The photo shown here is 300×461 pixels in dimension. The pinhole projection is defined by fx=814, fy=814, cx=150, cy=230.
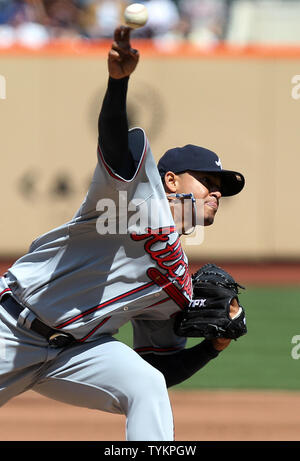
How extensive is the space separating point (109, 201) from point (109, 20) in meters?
7.96

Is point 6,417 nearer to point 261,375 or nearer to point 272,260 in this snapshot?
point 261,375

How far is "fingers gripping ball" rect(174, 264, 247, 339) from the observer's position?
108 inches

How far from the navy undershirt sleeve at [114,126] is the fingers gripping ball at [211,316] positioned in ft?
2.08

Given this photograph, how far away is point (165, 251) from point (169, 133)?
7.14 meters

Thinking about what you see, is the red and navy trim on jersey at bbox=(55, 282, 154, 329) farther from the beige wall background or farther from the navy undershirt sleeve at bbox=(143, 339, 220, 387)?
the beige wall background

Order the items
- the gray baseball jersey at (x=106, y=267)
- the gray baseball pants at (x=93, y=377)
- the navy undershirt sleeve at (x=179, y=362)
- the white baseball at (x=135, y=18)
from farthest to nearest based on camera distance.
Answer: the navy undershirt sleeve at (x=179, y=362) → the gray baseball jersey at (x=106, y=267) → the gray baseball pants at (x=93, y=377) → the white baseball at (x=135, y=18)

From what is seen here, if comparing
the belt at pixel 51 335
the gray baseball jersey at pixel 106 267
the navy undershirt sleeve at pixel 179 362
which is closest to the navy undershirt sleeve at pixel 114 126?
the gray baseball jersey at pixel 106 267

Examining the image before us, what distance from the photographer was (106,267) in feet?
8.45

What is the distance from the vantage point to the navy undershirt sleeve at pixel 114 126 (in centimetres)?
228

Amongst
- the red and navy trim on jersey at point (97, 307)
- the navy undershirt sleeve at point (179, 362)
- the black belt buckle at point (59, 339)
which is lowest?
the navy undershirt sleeve at point (179, 362)

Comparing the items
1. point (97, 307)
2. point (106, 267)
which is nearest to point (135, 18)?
point (106, 267)

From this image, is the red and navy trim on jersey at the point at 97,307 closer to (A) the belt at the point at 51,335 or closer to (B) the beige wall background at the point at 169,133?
(A) the belt at the point at 51,335

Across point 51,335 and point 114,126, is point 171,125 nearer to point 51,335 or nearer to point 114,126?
point 51,335

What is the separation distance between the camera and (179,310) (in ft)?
9.16
